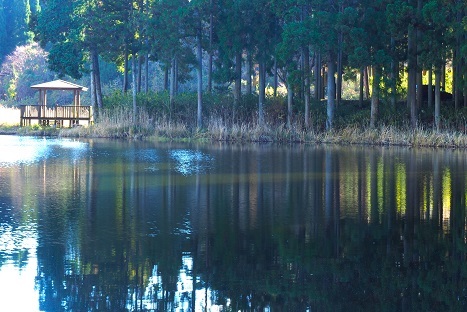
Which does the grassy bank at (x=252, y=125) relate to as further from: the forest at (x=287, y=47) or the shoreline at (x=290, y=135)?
the forest at (x=287, y=47)

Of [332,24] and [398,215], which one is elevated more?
[332,24]

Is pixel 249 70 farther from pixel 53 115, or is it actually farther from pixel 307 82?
pixel 53 115

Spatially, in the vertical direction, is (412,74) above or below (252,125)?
above

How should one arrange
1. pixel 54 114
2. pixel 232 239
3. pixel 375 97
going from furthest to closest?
1. pixel 54 114
2. pixel 375 97
3. pixel 232 239

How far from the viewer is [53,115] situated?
2013 inches

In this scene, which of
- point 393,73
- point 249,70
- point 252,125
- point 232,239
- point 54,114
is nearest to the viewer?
point 232,239

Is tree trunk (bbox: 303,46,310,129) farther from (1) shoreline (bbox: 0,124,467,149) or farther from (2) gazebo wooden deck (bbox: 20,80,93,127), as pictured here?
(2) gazebo wooden deck (bbox: 20,80,93,127)

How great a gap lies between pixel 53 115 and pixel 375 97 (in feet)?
72.9

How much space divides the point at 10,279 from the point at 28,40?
248 feet

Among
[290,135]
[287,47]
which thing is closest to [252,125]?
[290,135]

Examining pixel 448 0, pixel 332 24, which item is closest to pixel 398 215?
pixel 448 0

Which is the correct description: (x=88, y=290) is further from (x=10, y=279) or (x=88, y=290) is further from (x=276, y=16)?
(x=276, y=16)

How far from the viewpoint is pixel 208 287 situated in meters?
9.26

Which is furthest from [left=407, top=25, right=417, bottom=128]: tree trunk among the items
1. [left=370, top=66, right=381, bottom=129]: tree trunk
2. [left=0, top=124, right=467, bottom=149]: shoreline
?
[left=370, top=66, right=381, bottom=129]: tree trunk
